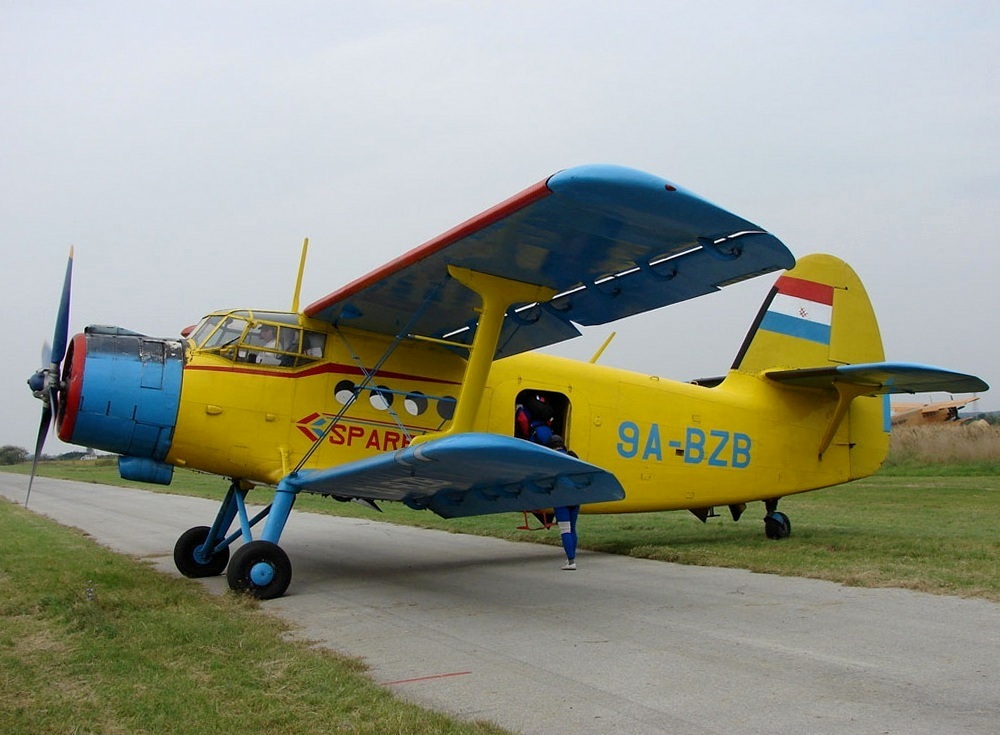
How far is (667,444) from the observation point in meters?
10.4

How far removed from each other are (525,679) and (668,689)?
781 millimetres

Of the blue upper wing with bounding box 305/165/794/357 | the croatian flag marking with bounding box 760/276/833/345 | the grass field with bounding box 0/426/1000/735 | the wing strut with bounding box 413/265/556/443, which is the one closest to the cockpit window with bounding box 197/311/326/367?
the blue upper wing with bounding box 305/165/794/357

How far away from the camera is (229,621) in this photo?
5.80m

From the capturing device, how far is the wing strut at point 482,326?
718cm

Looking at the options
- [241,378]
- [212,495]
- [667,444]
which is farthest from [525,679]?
[212,495]

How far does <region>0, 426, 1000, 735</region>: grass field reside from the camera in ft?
12.3

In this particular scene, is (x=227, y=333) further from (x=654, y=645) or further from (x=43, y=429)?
(x=654, y=645)

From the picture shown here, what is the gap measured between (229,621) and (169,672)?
1.35 m

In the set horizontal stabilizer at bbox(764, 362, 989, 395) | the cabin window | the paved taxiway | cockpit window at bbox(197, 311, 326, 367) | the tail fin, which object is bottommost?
the paved taxiway

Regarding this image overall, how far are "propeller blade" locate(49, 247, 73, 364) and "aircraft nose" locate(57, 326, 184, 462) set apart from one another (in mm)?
141

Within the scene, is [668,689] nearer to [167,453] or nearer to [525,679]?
[525,679]

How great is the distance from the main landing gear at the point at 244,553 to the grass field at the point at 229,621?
0.24 metres

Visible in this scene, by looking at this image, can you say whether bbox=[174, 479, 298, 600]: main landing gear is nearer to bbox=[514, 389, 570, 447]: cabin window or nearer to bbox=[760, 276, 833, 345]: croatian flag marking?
bbox=[514, 389, 570, 447]: cabin window

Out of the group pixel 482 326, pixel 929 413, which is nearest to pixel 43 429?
pixel 482 326
